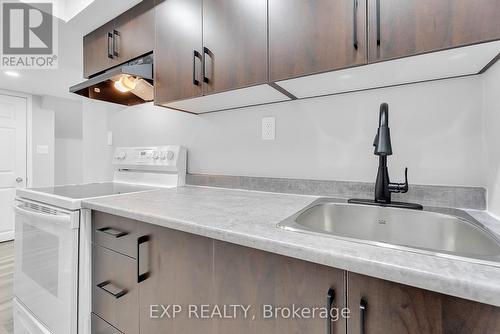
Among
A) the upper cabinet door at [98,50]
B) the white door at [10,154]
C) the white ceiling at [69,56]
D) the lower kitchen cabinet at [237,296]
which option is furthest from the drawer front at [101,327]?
the white door at [10,154]

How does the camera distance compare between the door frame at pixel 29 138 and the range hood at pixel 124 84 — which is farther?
the door frame at pixel 29 138

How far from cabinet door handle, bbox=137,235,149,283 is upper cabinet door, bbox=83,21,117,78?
1345 mm

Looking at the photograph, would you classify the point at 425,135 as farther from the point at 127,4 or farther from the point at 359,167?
the point at 127,4

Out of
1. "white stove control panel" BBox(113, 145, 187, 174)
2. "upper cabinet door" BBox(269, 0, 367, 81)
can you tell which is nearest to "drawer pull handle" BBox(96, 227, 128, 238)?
"white stove control panel" BBox(113, 145, 187, 174)

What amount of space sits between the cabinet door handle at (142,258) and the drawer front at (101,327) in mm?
311

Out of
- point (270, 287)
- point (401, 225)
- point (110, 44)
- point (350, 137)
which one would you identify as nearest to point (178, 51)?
point (110, 44)

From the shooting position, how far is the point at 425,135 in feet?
3.25

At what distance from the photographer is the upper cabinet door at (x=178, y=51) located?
120cm

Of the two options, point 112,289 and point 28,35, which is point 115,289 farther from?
point 28,35

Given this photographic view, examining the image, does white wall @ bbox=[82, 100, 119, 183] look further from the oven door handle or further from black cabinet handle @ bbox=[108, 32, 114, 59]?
the oven door handle

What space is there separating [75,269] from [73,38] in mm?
1812

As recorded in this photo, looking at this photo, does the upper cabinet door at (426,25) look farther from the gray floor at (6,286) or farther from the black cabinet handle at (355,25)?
the gray floor at (6,286)

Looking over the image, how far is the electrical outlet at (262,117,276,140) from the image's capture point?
1.35 meters

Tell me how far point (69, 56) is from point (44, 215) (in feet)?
5.93
